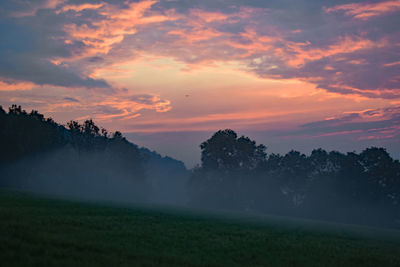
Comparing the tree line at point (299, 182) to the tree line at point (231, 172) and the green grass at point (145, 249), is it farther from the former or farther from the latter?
the green grass at point (145, 249)

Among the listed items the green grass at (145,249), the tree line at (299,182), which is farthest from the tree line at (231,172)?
the green grass at (145,249)

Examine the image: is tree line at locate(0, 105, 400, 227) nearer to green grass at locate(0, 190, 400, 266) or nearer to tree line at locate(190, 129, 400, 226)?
tree line at locate(190, 129, 400, 226)

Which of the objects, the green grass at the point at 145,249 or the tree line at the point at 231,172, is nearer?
the green grass at the point at 145,249

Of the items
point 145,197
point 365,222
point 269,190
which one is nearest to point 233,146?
point 269,190

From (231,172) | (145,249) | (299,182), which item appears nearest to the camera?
(145,249)

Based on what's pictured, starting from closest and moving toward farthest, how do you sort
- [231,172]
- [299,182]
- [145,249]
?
[145,249]
[299,182]
[231,172]

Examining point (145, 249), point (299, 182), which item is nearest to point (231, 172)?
point (299, 182)

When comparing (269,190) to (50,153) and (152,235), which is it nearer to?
(50,153)

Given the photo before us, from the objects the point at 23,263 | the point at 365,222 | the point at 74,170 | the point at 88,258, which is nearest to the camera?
the point at 23,263

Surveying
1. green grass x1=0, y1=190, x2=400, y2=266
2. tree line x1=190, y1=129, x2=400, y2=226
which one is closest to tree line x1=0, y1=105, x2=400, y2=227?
tree line x1=190, y1=129, x2=400, y2=226

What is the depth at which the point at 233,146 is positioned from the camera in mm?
100062

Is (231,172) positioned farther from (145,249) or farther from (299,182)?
(145,249)

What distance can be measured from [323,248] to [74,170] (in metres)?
96.6

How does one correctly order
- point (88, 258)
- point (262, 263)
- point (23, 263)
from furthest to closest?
point (262, 263) < point (88, 258) < point (23, 263)
